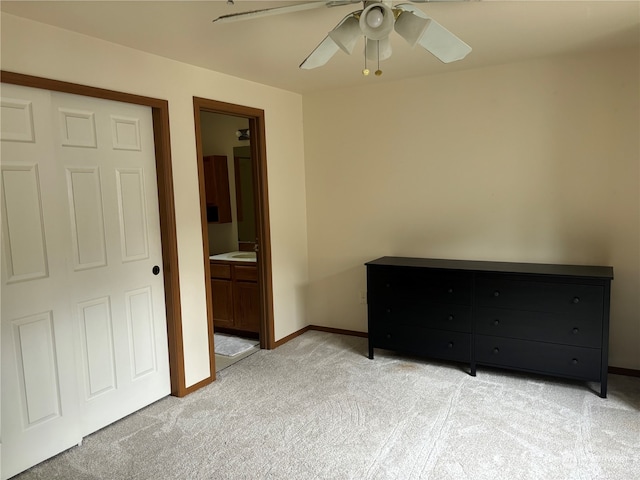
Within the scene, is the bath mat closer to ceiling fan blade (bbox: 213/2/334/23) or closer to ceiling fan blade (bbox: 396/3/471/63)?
ceiling fan blade (bbox: 213/2/334/23)

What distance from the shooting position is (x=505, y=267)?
11.0 feet

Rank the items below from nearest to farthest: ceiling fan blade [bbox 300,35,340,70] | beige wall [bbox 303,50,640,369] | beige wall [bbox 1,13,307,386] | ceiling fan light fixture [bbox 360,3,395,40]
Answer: ceiling fan light fixture [bbox 360,3,395,40]
ceiling fan blade [bbox 300,35,340,70]
beige wall [bbox 1,13,307,386]
beige wall [bbox 303,50,640,369]

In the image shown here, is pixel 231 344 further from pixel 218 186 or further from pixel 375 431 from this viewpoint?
pixel 375 431

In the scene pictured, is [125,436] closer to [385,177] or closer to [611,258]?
[385,177]

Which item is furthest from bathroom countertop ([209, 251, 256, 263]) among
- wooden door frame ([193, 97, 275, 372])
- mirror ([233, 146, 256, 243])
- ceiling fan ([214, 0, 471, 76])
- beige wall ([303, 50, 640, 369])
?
ceiling fan ([214, 0, 471, 76])

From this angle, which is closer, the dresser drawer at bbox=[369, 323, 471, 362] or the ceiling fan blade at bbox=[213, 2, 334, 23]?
the ceiling fan blade at bbox=[213, 2, 334, 23]

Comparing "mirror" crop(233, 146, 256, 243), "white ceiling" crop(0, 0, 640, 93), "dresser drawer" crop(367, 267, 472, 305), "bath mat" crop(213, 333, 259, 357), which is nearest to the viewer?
"white ceiling" crop(0, 0, 640, 93)

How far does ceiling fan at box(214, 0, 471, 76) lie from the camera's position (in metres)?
1.89

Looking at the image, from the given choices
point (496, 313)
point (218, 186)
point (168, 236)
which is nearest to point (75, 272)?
point (168, 236)

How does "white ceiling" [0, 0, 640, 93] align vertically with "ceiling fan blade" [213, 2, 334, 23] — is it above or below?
above

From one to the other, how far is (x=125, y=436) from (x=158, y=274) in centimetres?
102

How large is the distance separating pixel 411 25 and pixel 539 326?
7.31 ft

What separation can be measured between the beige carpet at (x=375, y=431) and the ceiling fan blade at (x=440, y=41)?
6.74 feet

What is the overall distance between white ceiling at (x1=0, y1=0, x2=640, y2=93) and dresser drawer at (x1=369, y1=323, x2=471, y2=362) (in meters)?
2.05
